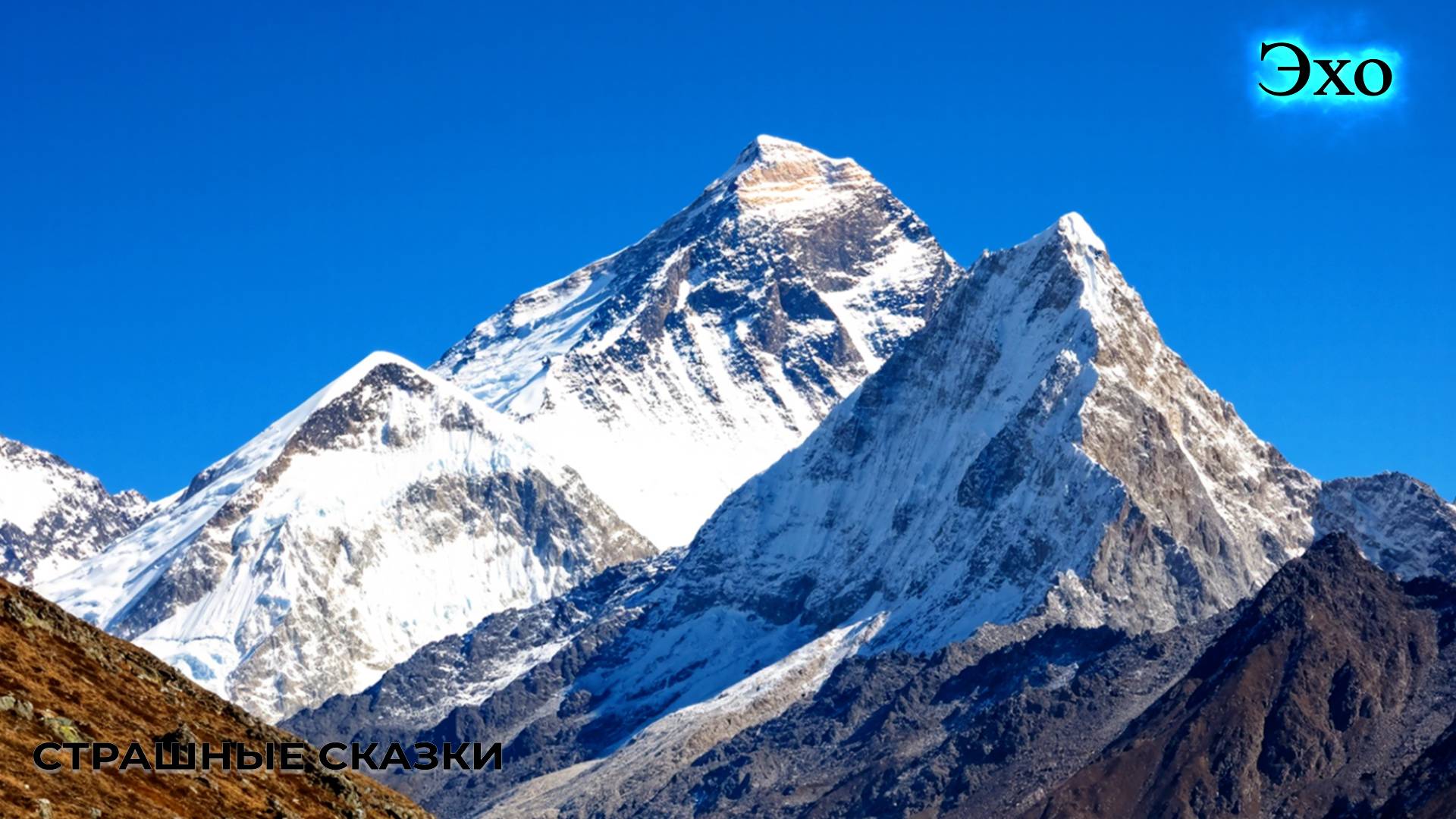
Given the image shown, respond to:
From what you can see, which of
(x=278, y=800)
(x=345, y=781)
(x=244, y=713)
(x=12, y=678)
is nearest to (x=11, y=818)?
(x=12, y=678)

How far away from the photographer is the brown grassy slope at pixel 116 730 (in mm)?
69812

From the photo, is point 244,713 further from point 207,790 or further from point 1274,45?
point 1274,45

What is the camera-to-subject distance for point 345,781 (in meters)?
86.2

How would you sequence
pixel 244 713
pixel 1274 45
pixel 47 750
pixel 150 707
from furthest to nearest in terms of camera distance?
pixel 1274 45, pixel 244 713, pixel 150 707, pixel 47 750

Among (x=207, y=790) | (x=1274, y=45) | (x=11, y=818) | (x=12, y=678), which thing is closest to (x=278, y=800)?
(x=207, y=790)

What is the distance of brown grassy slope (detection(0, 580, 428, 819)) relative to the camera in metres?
69.8

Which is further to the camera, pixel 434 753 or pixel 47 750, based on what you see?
pixel 434 753

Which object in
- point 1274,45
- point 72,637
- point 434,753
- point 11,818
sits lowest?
point 11,818

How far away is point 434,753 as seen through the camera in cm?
8444

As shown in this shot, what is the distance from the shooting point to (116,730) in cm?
7650

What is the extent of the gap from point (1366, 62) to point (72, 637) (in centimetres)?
10312

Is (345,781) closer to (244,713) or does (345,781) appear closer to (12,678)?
(244,713)

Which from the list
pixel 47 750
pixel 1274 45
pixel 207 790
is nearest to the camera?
pixel 47 750

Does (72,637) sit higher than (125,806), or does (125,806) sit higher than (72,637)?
(72,637)
